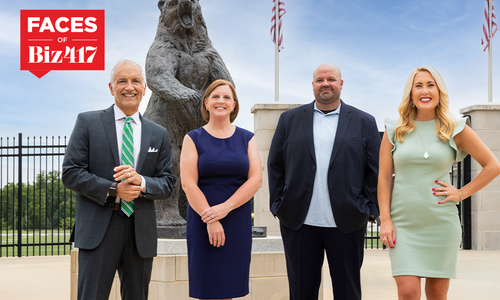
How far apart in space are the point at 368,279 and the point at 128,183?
5.15 m

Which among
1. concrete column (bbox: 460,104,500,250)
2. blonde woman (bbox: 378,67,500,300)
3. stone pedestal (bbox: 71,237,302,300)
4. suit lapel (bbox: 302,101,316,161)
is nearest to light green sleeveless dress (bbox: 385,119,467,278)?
blonde woman (bbox: 378,67,500,300)

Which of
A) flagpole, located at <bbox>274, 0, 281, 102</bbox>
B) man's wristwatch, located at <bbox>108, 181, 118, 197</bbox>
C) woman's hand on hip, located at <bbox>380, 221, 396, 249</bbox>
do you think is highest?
flagpole, located at <bbox>274, 0, 281, 102</bbox>

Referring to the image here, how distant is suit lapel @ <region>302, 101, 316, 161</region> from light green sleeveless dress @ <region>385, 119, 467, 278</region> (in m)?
0.51


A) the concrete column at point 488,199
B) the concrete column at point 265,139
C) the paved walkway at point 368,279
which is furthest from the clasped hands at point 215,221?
the concrete column at point 488,199

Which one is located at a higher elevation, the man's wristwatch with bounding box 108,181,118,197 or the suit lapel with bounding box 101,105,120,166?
the suit lapel with bounding box 101,105,120,166

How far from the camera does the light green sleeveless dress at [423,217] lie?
2682mm

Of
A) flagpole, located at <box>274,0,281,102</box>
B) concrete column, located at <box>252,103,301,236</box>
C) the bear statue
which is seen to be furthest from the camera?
flagpole, located at <box>274,0,281,102</box>

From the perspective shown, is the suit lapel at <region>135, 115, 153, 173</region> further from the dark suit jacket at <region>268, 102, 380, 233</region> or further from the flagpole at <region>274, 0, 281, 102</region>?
the flagpole at <region>274, 0, 281, 102</region>

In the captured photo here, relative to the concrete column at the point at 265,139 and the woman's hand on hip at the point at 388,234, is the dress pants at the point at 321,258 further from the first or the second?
the concrete column at the point at 265,139

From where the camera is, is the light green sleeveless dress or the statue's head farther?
the statue's head

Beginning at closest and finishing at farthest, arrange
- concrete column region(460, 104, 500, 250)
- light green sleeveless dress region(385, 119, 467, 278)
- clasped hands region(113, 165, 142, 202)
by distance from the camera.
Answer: clasped hands region(113, 165, 142, 202) < light green sleeveless dress region(385, 119, 467, 278) < concrete column region(460, 104, 500, 250)

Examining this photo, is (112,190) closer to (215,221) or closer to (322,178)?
(215,221)

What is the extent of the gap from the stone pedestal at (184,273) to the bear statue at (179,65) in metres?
0.37

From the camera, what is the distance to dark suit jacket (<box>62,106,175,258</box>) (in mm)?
2486
